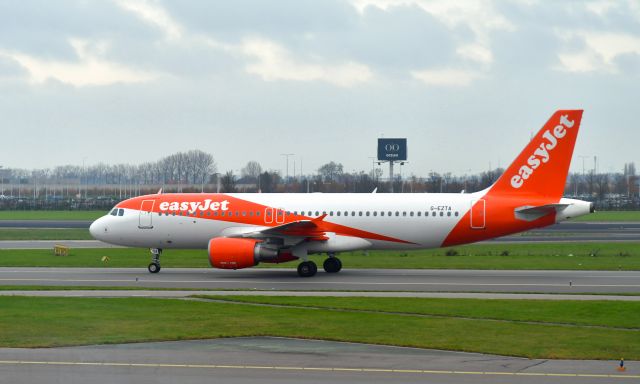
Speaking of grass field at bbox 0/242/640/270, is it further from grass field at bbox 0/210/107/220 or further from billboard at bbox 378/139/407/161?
billboard at bbox 378/139/407/161

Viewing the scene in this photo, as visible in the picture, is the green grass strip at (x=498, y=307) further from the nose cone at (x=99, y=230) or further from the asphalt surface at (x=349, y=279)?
the nose cone at (x=99, y=230)

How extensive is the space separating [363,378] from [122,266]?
27.8 m

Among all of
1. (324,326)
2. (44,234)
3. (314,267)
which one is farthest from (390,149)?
(324,326)

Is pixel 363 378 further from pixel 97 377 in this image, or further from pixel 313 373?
pixel 97 377

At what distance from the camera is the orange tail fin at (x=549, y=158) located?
3750 cm

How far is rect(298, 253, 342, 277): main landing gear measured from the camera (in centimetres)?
3759

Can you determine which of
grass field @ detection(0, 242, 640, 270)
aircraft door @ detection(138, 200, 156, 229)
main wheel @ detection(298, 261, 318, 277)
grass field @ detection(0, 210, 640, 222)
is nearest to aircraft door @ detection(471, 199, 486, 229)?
grass field @ detection(0, 242, 640, 270)

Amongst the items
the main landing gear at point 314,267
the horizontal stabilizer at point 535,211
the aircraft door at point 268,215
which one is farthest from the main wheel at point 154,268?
the horizontal stabilizer at point 535,211

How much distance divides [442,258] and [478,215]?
9.55 m

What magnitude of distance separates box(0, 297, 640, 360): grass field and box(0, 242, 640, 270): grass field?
14.7 metres

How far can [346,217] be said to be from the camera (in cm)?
3888

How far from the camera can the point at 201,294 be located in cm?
3066

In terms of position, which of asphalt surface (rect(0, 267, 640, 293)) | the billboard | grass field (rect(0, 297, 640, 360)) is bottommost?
grass field (rect(0, 297, 640, 360))

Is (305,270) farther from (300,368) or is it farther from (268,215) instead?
(300,368)
